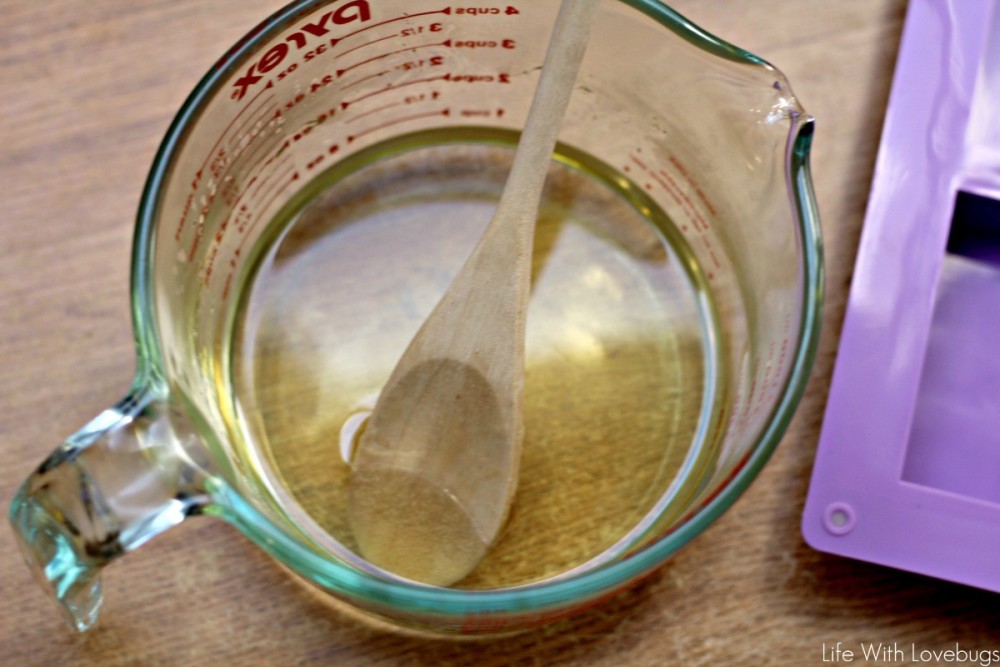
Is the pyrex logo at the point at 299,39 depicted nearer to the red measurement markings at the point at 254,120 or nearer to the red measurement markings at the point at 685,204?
the red measurement markings at the point at 254,120

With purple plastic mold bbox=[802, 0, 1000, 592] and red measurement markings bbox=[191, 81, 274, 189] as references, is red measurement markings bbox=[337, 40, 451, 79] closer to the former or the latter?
red measurement markings bbox=[191, 81, 274, 189]

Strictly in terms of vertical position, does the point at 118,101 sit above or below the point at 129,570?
above

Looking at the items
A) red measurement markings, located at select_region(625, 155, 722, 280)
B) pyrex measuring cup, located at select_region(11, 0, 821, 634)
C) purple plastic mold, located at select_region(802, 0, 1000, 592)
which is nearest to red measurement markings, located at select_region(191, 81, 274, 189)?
pyrex measuring cup, located at select_region(11, 0, 821, 634)

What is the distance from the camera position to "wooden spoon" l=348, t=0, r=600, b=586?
610 mm

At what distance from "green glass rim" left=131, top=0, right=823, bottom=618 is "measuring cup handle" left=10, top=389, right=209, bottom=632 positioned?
0.05 ft

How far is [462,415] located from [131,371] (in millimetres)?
212

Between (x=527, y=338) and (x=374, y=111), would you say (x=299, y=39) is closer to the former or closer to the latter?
(x=374, y=111)

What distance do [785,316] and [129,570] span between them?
0.40 meters

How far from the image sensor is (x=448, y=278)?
0.70 m

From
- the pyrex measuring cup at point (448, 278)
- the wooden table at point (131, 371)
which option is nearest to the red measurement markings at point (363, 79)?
the pyrex measuring cup at point (448, 278)

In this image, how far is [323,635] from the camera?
Result: 0.63 meters

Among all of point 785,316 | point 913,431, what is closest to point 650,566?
point 785,316

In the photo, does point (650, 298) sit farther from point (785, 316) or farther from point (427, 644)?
point (427, 644)

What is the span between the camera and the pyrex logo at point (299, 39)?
583 millimetres
